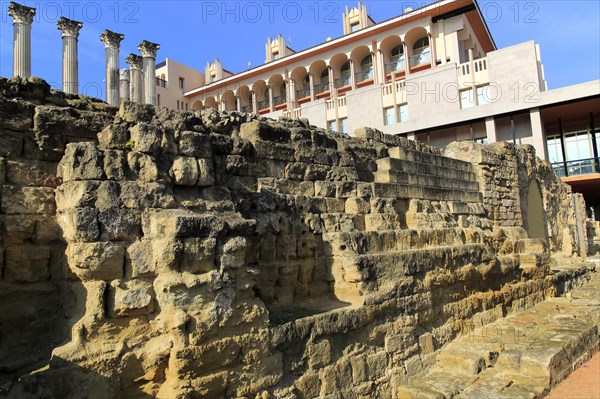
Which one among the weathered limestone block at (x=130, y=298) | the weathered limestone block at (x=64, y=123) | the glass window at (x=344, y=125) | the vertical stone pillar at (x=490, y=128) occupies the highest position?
the glass window at (x=344, y=125)

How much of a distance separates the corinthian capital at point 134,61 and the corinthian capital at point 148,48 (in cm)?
75

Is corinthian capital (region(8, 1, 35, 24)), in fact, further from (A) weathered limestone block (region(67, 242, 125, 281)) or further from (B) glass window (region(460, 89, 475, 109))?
(B) glass window (region(460, 89, 475, 109))

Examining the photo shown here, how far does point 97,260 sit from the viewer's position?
3.39m

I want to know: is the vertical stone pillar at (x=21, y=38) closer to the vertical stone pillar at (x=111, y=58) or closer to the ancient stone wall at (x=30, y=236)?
the vertical stone pillar at (x=111, y=58)

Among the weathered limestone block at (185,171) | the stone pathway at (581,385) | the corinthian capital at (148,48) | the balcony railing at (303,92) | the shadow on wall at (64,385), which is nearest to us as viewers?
the shadow on wall at (64,385)

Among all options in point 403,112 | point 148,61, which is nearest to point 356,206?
point 148,61

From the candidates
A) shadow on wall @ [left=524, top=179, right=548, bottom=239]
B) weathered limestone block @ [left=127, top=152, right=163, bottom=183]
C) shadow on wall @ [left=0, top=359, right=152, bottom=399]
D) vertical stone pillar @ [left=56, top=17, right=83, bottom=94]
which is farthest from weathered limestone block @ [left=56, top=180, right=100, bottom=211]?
vertical stone pillar @ [left=56, top=17, right=83, bottom=94]

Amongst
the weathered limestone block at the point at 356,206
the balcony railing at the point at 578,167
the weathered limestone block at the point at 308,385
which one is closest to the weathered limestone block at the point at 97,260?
the weathered limestone block at the point at 308,385

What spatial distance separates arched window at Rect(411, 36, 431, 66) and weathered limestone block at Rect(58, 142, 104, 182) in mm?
28322

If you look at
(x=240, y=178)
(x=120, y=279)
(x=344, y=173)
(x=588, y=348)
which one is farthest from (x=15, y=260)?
(x=588, y=348)

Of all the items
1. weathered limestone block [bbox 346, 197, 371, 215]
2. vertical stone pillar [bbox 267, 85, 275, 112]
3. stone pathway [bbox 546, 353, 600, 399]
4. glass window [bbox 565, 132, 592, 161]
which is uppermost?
vertical stone pillar [bbox 267, 85, 275, 112]

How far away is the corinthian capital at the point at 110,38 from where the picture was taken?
18359 mm

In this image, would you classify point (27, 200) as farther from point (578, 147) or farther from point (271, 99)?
point (271, 99)

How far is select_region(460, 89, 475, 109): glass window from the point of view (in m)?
23.5
